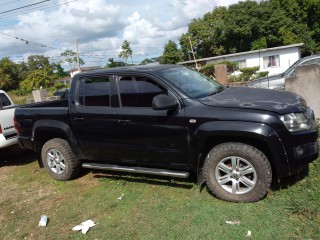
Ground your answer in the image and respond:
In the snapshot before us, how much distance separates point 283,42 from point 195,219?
42.7 meters

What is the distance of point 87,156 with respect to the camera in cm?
561

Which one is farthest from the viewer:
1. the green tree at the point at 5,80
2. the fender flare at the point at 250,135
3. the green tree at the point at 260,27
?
the green tree at the point at 5,80

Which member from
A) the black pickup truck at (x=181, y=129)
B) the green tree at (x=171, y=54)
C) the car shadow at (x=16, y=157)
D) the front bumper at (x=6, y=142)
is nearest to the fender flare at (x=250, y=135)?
the black pickup truck at (x=181, y=129)

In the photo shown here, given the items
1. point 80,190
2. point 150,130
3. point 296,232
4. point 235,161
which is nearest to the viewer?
point 296,232

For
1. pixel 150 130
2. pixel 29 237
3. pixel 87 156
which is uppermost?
pixel 150 130

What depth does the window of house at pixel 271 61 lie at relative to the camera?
35.0m

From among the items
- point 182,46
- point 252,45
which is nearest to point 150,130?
point 252,45

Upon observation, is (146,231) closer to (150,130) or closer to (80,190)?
(150,130)

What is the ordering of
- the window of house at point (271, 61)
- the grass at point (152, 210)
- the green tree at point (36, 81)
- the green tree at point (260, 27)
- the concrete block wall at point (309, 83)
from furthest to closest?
the green tree at point (36, 81) < the green tree at point (260, 27) < the window of house at point (271, 61) < the concrete block wall at point (309, 83) < the grass at point (152, 210)

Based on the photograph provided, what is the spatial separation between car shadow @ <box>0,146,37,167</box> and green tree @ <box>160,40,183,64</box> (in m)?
37.6

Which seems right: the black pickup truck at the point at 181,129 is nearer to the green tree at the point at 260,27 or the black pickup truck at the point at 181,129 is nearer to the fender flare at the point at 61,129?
the fender flare at the point at 61,129

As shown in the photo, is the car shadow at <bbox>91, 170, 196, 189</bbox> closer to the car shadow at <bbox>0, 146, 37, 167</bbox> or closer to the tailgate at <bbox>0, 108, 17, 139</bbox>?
the tailgate at <bbox>0, 108, 17, 139</bbox>

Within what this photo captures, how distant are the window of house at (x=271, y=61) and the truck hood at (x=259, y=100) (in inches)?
1274

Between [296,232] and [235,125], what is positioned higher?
[235,125]
